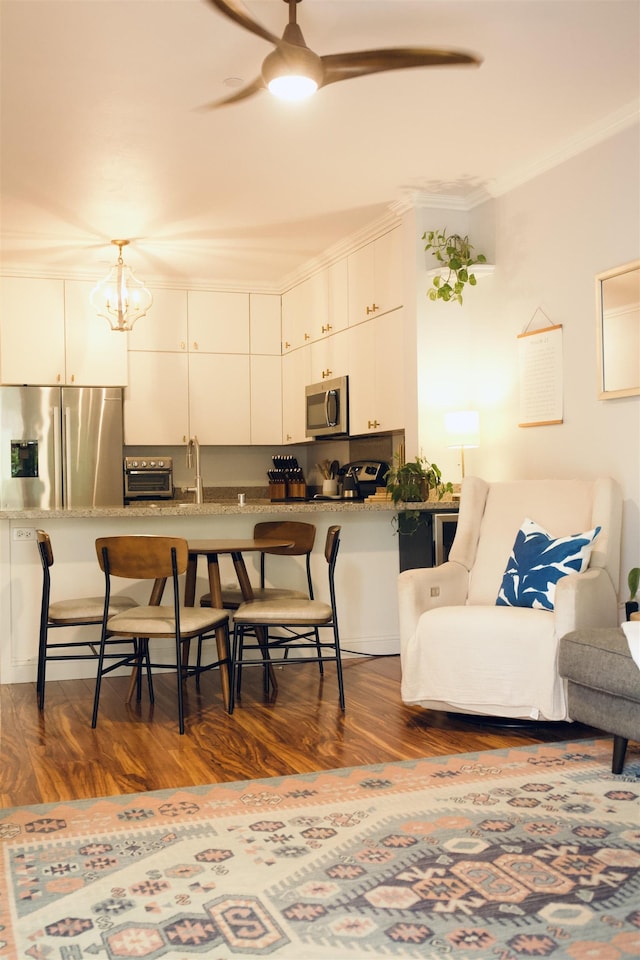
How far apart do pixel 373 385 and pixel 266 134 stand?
199 cm

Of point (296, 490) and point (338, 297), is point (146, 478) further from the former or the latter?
point (338, 297)

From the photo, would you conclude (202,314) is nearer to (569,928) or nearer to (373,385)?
(373,385)

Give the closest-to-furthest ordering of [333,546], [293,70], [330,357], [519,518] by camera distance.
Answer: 1. [293,70]
2. [333,546]
3. [519,518]
4. [330,357]

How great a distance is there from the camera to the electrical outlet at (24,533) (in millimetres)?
4805

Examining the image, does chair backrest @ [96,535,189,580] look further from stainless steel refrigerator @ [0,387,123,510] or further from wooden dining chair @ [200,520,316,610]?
stainless steel refrigerator @ [0,387,123,510]

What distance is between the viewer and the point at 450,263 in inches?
211

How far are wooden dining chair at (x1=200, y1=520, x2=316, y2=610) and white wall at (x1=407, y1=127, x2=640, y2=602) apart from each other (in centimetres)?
100

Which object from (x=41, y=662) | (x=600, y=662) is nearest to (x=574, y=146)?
(x=600, y=662)

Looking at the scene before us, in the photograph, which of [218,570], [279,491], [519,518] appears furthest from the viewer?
[279,491]

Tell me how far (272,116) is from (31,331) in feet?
11.4

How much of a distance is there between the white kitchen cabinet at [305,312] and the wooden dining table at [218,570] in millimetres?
2489

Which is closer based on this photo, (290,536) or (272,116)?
(272,116)

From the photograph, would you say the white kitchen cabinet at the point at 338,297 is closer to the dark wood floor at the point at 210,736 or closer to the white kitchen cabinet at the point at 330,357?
the white kitchen cabinet at the point at 330,357

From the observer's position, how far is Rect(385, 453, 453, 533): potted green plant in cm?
529
